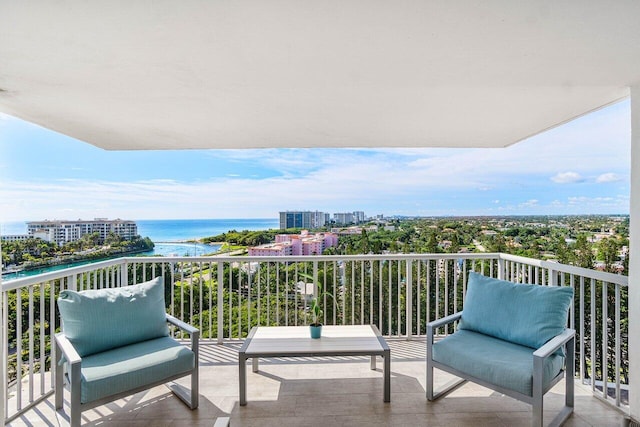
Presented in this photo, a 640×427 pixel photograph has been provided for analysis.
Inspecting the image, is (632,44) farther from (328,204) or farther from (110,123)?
(328,204)

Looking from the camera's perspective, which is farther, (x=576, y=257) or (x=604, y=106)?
(x=576, y=257)

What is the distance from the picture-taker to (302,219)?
6734 millimetres

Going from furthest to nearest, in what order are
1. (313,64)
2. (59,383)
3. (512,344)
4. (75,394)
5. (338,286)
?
(338,286), (512,344), (59,383), (313,64), (75,394)

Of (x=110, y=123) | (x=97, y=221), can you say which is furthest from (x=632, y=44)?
(x=97, y=221)

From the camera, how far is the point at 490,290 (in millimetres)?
2814

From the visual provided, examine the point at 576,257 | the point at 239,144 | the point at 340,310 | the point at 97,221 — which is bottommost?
the point at 340,310

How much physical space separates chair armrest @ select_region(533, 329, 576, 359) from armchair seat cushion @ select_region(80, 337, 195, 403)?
2418 mm

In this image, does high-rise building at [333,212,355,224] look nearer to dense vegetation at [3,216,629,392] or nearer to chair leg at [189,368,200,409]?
dense vegetation at [3,216,629,392]

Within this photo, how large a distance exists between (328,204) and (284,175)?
2.04 metres

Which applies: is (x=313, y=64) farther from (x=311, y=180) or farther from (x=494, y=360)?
(x=311, y=180)

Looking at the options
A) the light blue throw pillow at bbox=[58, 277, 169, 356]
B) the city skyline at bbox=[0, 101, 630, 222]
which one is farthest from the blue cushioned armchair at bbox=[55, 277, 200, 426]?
the city skyline at bbox=[0, 101, 630, 222]

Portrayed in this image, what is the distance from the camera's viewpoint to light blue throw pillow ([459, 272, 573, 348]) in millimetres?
2457

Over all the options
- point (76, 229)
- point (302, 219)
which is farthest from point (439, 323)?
point (76, 229)

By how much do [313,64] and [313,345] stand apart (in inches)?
85.3
